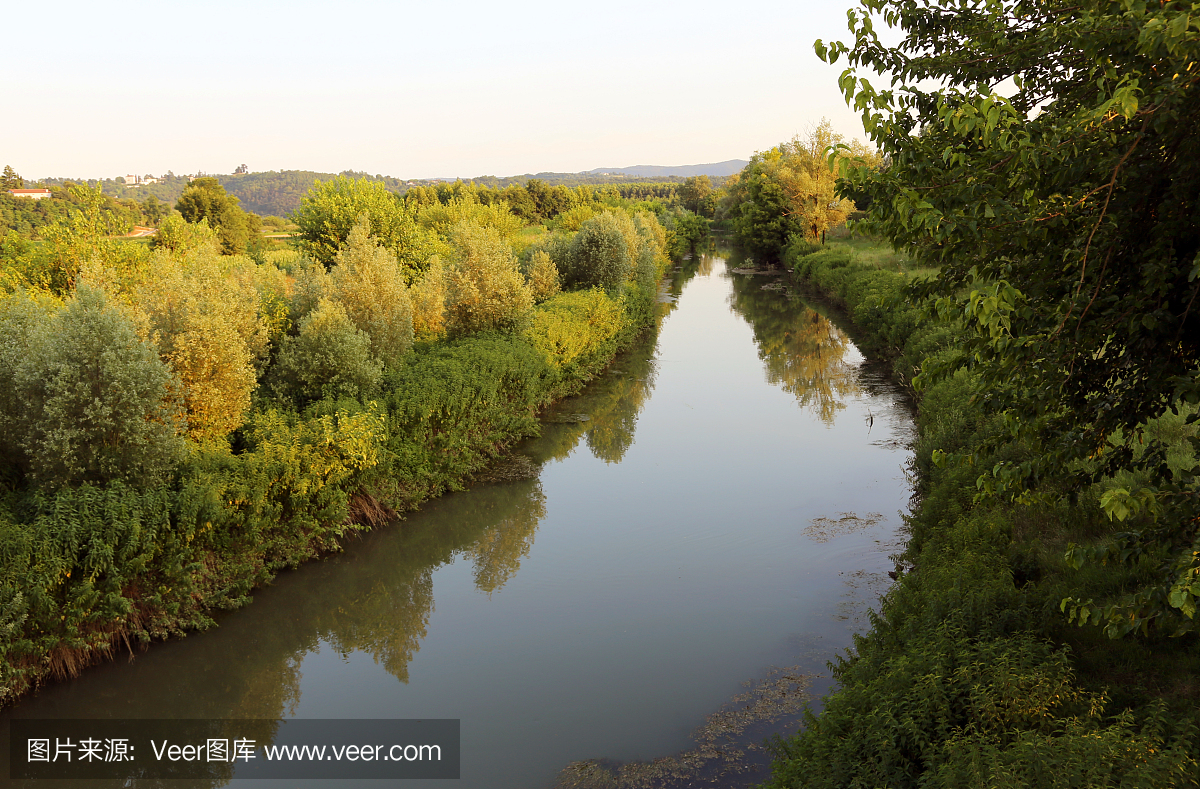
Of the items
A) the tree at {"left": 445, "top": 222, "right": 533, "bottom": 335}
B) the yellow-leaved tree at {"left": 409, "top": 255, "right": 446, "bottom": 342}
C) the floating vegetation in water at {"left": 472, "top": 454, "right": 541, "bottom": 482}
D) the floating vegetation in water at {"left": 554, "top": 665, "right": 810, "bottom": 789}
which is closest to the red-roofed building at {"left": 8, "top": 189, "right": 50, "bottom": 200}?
the yellow-leaved tree at {"left": 409, "top": 255, "right": 446, "bottom": 342}

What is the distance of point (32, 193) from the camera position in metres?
59.5

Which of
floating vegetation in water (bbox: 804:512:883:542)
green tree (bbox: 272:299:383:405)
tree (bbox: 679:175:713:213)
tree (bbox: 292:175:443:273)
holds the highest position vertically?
tree (bbox: 679:175:713:213)

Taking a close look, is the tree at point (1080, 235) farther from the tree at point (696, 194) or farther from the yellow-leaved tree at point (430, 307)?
the tree at point (696, 194)

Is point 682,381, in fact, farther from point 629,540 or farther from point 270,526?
point 270,526

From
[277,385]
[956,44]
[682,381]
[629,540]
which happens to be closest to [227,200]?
[682,381]

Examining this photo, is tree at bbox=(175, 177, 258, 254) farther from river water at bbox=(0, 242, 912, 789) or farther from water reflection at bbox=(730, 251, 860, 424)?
river water at bbox=(0, 242, 912, 789)

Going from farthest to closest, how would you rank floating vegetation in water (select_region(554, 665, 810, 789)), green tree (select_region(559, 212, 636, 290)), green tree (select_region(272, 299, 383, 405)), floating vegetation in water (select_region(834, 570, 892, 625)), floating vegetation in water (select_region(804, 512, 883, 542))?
green tree (select_region(559, 212, 636, 290)) → green tree (select_region(272, 299, 383, 405)) → floating vegetation in water (select_region(804, 512, 883, 542)) → floating vegetation in water (select_region(834, 570, 892, 625)) → floating vegetation in water (select_region(554, 665, 810, 789))

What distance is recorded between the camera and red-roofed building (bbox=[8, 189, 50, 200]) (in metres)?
55.0

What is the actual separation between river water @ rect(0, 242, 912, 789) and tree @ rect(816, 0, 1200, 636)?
192 inches

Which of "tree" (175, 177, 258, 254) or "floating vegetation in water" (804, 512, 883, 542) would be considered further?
"tree" (175, 177, 258, 254)

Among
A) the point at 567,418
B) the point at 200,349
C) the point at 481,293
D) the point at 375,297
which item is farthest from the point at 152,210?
the point at 200,349

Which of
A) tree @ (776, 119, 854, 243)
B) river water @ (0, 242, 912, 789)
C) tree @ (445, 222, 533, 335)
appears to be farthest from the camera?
tree @ (776, 119, 854, 243)

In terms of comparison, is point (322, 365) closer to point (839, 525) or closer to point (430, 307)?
point (430, 307)

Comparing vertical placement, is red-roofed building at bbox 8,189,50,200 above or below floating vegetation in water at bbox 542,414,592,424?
above
